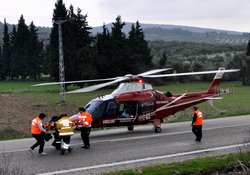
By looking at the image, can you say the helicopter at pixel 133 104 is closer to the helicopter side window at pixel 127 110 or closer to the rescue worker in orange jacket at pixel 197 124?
the helicopter side window at pixel 127 110

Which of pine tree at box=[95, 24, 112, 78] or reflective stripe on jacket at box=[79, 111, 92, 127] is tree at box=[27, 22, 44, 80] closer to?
pine tree at box=[95, 24, 112, 78]

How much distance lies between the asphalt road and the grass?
48.2 inches

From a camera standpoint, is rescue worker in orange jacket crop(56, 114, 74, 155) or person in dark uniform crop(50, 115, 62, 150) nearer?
rescue worker in orange jacket crop(56, 114, 74, 155)

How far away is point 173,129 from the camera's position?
21969 mm

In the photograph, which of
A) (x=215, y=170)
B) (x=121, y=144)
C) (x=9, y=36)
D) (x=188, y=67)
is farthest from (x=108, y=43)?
(x=215, y=170)

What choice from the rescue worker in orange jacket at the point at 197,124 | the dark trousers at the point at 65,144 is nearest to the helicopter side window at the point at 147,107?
the rescue worker in orange jacket at the point at 197,124

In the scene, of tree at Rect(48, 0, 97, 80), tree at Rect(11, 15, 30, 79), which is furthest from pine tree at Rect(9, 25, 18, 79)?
tree at Rect(48, 0, 97, 80)

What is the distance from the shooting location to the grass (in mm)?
11297

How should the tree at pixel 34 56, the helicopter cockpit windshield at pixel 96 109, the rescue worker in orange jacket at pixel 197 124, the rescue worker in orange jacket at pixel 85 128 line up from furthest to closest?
1. the tree at pixel 34 56
2. the helicopter cockpit windshield at pixel 96 109
3. the rescue worker in orange jacket at pixel 197 124
4. the rescue worker in orange jacket at pixel 85 128

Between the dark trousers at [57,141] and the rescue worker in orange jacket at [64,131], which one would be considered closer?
the rescue worker in orange jacket at [64,131]

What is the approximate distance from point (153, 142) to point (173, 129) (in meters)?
4.71

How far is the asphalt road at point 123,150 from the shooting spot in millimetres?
13195

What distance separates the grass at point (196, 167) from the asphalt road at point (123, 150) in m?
1.23

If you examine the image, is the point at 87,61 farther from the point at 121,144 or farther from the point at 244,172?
the point at 244,172
